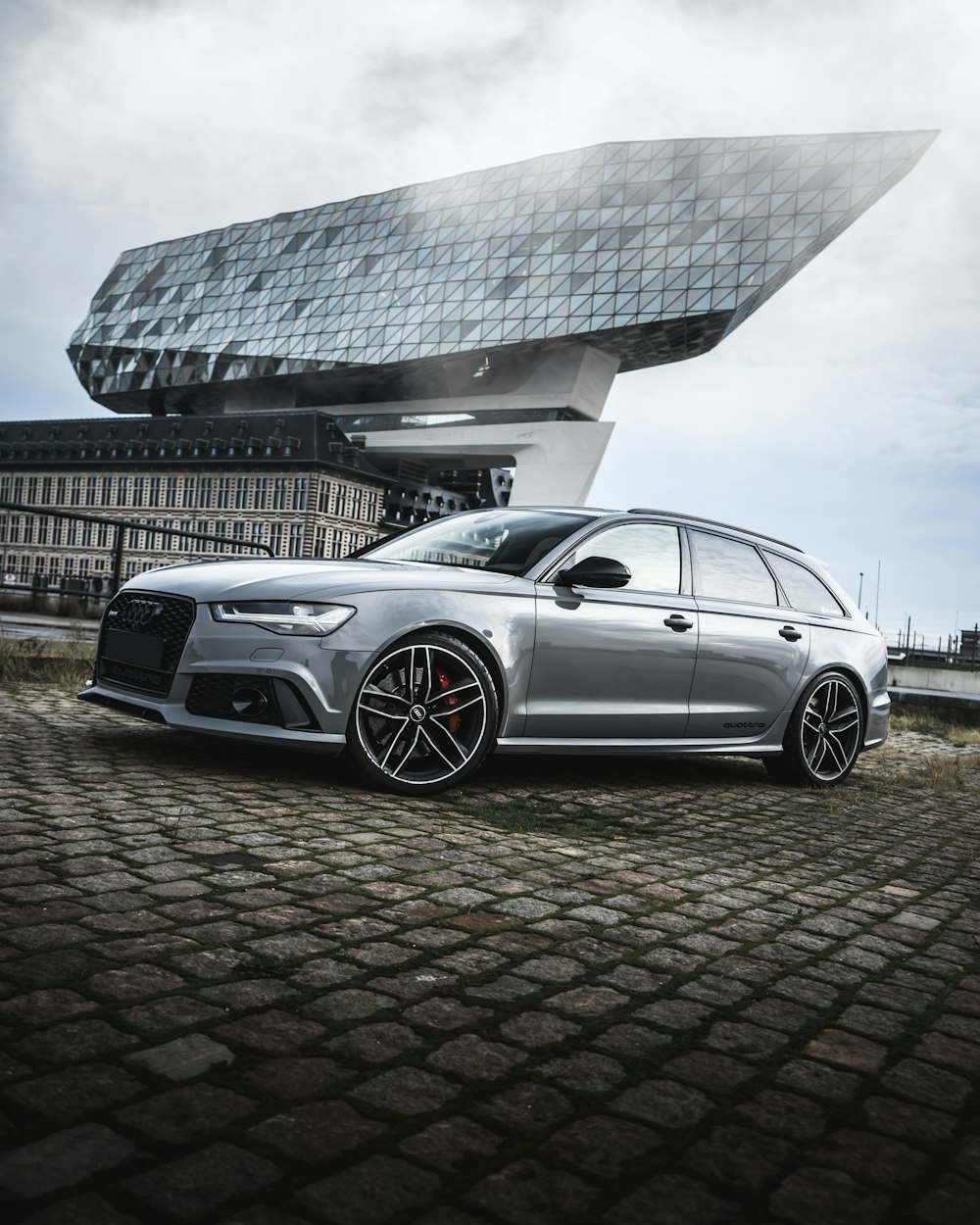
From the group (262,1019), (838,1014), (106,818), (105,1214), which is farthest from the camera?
(106,818)

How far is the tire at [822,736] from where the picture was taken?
7.27 m

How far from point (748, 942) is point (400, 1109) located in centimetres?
167

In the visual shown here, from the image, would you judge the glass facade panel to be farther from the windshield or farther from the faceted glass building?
the windshield

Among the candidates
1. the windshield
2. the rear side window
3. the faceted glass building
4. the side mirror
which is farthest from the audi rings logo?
the faceted glass building

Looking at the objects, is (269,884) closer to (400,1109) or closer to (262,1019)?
(262,1019)

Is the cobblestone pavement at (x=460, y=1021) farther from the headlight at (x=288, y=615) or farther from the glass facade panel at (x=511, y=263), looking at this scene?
the glass facade panel at (x=511, y=263)

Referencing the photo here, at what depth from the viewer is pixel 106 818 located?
4.24m

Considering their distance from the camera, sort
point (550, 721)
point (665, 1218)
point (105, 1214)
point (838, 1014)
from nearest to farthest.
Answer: point (105, 1214) → point (665, 1218) → point (838, 1014) → point (550, 721)

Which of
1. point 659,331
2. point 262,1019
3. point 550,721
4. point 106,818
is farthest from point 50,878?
point 659,331

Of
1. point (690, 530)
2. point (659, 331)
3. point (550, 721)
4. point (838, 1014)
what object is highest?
point (659, 331)

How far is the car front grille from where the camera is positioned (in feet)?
17.7

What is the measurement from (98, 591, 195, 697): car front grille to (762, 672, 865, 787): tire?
4.01 m

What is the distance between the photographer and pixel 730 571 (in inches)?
275

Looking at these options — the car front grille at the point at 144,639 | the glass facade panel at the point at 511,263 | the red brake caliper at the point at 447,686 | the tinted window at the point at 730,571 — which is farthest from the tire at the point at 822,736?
the glass facade panel at the point at 511,263
